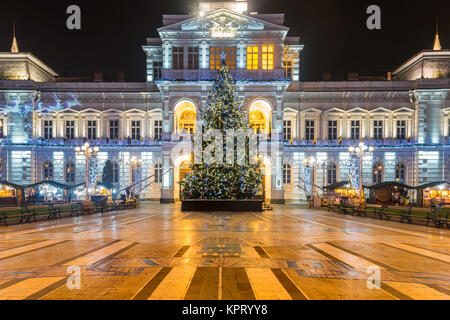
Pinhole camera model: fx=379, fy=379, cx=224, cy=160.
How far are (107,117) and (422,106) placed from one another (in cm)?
4317

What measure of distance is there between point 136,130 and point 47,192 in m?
14.4

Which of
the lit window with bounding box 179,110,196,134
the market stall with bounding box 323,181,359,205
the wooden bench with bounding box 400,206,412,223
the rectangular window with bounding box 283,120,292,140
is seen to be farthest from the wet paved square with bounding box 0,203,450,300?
the rectangular window with bounding box 283,120,292,140

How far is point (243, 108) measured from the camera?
48.0 meters

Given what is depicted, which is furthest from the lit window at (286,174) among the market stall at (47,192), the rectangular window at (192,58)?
the market stall at (47,192)

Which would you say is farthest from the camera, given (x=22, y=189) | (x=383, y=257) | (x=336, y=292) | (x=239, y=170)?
(x=22, y=189)

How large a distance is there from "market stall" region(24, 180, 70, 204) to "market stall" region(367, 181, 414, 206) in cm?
3473

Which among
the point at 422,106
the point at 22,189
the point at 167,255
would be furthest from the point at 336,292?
the point at 422,106

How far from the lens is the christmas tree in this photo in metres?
33.2

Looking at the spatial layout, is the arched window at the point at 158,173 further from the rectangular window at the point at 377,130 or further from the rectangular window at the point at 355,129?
the rectangular window at the point at 377,130

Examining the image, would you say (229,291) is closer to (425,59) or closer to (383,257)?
(383,257)

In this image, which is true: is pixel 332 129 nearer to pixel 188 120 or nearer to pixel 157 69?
pixel 188 120

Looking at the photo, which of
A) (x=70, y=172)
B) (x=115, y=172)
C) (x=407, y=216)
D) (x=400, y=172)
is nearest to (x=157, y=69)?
(x=115, y=172)

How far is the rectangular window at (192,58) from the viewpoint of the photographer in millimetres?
48719
